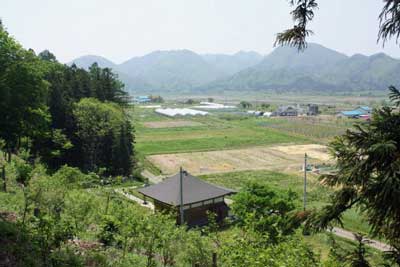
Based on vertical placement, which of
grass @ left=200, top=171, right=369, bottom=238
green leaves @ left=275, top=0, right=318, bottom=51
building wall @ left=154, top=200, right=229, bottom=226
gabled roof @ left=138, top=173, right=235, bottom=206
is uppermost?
green leaves @ left=275, top=0, right=318, bottom=51

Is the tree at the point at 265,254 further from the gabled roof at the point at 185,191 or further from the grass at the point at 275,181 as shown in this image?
the grass at the point at 275,181

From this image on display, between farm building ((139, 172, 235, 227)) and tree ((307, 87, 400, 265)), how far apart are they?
13.5 m

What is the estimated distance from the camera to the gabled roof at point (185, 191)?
17192 mm

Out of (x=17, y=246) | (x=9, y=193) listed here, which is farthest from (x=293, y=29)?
(x=9, y=193)

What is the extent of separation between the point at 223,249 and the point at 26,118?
1167 cm

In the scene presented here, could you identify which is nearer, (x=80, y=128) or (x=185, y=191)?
(x=185, y=191)

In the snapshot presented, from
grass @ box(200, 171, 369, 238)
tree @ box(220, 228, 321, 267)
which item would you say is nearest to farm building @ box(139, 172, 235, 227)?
grass @ box(200, 171, 369, 238)

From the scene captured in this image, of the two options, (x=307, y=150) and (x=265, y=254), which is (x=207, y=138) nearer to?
(x=307, y=150)

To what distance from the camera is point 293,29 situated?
3.97 metres

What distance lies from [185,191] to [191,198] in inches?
17.7

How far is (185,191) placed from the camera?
17.5 meters

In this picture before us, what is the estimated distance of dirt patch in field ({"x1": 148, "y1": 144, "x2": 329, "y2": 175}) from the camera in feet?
106

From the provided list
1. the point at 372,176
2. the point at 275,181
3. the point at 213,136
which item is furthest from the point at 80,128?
the point at 213,136

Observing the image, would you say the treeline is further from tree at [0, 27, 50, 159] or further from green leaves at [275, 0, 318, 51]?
green leaves at [275, 0, 318, 51]
